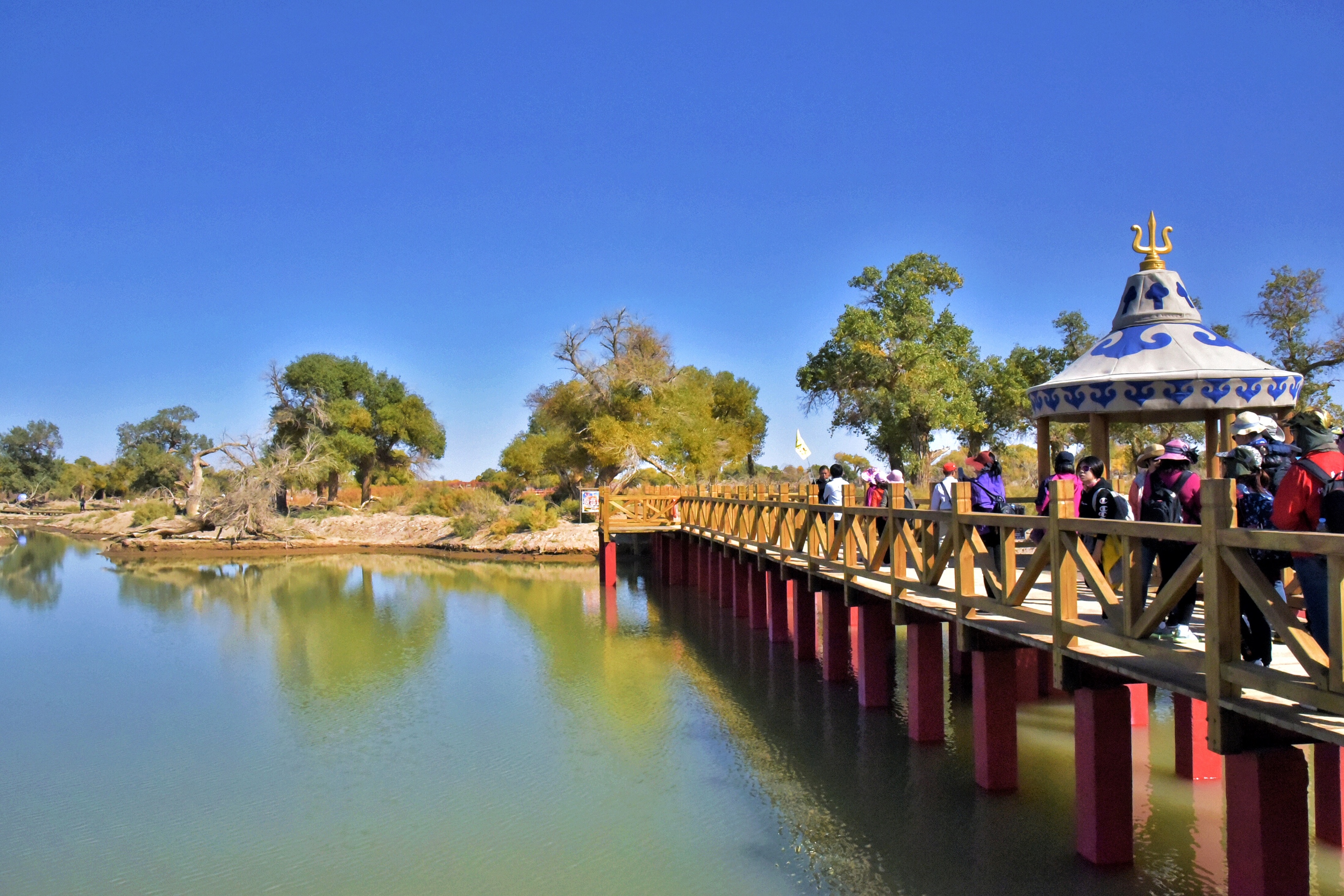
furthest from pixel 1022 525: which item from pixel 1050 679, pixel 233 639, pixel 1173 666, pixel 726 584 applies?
pixel 233 639

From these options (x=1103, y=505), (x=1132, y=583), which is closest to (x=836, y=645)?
(x=1103, y=505)

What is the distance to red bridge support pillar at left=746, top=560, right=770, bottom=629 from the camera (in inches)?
716

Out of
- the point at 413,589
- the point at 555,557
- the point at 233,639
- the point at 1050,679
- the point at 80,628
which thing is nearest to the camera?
the point at 1050,679

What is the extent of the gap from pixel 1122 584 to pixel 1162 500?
28.0 inches

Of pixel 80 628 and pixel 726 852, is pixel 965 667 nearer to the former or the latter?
pixel 726 852

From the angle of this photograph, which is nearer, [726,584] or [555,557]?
[726,584]

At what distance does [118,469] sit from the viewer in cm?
8719

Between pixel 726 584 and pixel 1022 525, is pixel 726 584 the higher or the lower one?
the lower one

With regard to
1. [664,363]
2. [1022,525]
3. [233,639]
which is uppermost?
[664,363]

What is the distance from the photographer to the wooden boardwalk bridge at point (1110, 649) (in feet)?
15.5

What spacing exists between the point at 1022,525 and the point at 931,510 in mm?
1779

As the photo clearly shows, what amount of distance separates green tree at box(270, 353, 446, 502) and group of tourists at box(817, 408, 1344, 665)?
170 feet

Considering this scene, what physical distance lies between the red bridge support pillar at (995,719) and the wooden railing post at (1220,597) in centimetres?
313

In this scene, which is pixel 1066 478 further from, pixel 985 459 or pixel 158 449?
pixel 158 449
